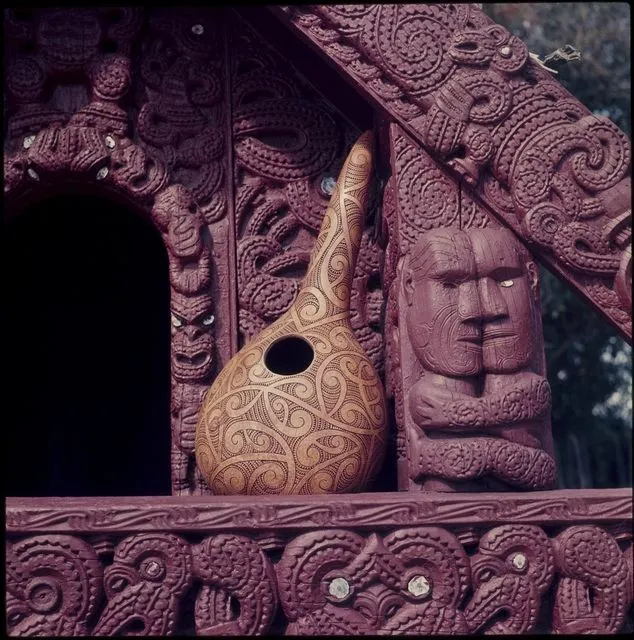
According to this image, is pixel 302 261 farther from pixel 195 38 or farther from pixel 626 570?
pixel 626 570

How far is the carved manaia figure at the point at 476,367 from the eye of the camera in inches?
121

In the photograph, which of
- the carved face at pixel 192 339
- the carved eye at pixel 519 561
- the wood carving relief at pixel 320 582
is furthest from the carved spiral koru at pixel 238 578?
the carved face at pixel 192 339

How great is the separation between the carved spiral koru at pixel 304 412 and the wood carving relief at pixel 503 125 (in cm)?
61

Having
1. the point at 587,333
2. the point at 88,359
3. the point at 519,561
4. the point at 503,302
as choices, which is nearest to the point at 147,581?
the point at 519,561

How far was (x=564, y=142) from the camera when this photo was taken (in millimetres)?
3271

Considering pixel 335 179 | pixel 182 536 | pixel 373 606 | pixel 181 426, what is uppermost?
pixel 335 179

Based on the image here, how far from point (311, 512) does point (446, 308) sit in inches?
33.1

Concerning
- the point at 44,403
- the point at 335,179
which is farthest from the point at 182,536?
the point at 44,403

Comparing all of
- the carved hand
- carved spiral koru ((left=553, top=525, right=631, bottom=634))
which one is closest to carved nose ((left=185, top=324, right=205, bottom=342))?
the carved hand

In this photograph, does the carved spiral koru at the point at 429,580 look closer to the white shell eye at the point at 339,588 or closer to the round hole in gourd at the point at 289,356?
the white shell eye at the point at 339,588

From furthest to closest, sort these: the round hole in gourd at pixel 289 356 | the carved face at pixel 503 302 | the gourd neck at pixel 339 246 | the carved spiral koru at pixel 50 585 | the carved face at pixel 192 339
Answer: the carved face at pixel 192 339 → the round hole in gourd at pixel 289 356 → the gourd neck at pixel 339 246 → the carved face at pixel 503 302 → the carved spiral koru at pixel 50 585

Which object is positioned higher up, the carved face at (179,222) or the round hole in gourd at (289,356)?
the carved face at (179,222)

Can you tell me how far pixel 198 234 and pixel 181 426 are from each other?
761mm

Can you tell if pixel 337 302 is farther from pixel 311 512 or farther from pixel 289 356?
pixel 311 512
